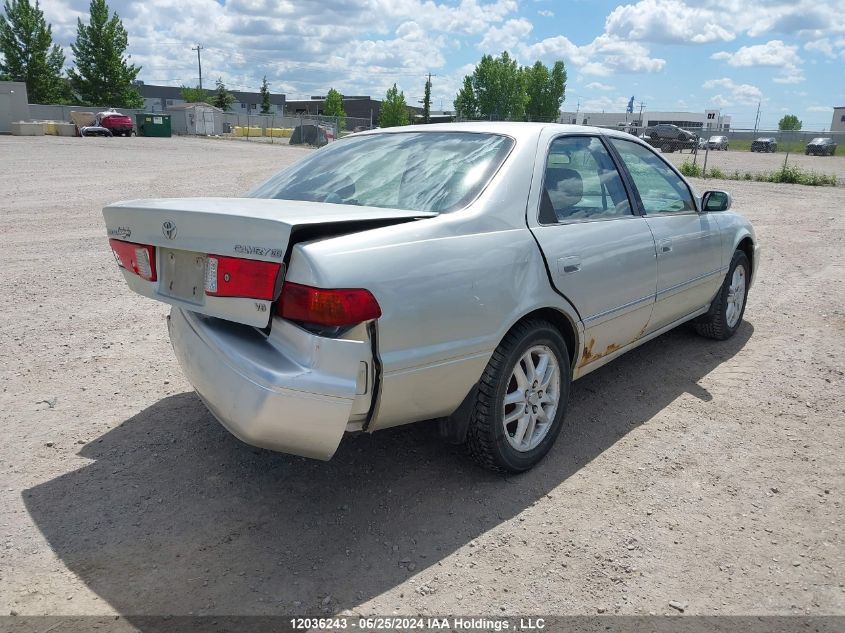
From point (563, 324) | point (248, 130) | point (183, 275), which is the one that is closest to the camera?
point (183, 275)

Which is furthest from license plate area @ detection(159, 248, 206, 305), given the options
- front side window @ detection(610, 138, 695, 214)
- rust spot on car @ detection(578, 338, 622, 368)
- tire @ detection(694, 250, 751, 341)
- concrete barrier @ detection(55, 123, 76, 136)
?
concrete barrier @ detection(55, 123, 76, 136)

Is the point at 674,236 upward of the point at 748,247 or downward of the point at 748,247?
upward

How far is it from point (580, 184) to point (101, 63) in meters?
64.8

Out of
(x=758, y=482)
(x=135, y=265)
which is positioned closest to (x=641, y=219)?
(x=758, y=482)

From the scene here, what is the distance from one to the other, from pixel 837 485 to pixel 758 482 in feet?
1.26

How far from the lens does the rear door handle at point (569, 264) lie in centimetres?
321

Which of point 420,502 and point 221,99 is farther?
point 221,99

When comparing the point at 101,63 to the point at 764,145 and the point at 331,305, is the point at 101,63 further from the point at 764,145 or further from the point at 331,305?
the point at 331,305

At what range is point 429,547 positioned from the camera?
2676 mm

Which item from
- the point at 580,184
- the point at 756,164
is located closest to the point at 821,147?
the point at 756,164

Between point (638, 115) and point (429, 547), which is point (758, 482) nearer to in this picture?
point (429, 547)

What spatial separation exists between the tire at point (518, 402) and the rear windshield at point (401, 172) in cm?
71

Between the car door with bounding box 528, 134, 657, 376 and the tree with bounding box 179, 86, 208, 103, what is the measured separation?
9401cm

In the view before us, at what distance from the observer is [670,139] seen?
32.9 meters
